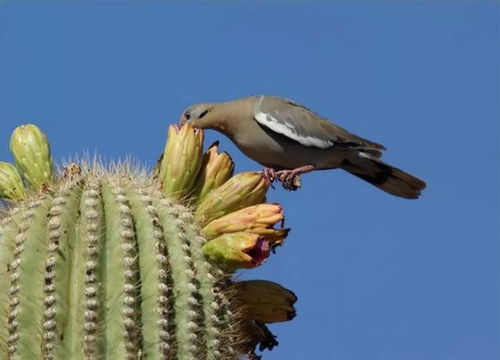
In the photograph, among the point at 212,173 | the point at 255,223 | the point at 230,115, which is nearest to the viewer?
the point at 255,223

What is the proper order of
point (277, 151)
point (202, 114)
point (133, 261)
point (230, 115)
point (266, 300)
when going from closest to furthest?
point (133, 261), point (266, 300), point (277, 151), point (230, 115), point (202, 114)

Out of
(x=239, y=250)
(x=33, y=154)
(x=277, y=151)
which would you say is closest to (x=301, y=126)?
(x=277, y=151)

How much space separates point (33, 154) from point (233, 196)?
3.06 feet

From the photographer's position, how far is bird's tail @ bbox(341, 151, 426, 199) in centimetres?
797

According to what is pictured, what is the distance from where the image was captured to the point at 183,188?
4.51 m

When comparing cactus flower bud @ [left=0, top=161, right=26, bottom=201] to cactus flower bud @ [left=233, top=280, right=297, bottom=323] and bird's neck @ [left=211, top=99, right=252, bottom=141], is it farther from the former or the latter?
bird's neck @ [left=211, top=99, right=252, bottom=141]

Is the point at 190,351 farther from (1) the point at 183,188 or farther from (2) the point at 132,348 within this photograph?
(1) the point at 183,188

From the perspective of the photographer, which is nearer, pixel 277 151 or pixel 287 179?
pixel 287 179

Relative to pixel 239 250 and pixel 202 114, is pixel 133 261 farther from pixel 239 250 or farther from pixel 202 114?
pixel 202 114

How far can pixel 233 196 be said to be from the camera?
4.42m

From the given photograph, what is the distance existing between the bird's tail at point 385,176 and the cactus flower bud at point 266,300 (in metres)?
3.66

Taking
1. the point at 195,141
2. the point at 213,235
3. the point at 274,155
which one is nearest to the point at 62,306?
the point at 213,235

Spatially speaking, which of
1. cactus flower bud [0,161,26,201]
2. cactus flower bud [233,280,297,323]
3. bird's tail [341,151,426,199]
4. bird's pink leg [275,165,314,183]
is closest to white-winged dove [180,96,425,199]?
bird's tail [341,151,426,199]

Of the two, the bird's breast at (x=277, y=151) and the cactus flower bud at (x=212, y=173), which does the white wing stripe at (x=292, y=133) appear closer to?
the bird's breast at (x=277, y=151)
